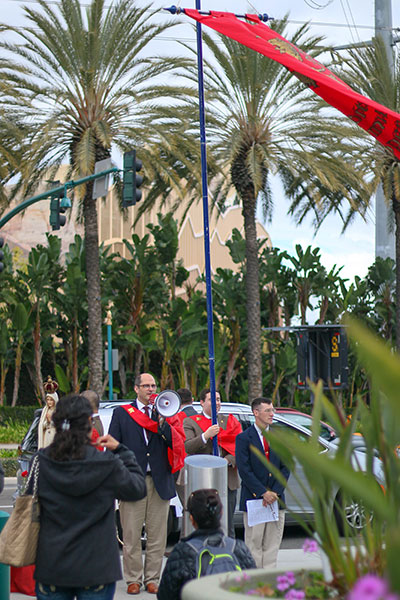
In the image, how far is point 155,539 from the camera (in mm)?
7340

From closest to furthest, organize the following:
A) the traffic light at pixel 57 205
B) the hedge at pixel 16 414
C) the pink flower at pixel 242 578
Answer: the pink flower at pixel 242 578 < the traffic light at pixel 57 205 < the hedge at pixel 16 414

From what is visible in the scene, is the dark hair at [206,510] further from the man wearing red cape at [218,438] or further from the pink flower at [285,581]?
the man wearing red cape at [218,438]

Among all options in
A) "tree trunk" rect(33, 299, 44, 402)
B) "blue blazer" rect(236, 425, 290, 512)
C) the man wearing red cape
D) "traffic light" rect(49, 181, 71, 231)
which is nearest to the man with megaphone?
"blue blazer" rect(236, 425, 290, 512)

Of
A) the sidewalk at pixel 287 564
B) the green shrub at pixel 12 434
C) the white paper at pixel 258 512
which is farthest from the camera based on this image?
the green shrub at pixel 12 434

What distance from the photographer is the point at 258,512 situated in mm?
7320

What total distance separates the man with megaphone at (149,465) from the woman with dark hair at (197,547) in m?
2.90

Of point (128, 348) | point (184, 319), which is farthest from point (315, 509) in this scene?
point (128, 348)

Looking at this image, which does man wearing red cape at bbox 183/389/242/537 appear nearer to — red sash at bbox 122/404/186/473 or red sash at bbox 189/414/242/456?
red sash at bbox 189/414/242/456

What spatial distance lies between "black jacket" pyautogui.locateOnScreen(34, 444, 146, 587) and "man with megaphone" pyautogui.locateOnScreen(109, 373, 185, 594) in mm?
3242

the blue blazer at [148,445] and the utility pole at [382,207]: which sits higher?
the utility pole at [382,207]

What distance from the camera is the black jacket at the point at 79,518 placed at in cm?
392

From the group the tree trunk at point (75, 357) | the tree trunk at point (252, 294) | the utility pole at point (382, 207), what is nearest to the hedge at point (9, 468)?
the tree trunk at point (252, 294)

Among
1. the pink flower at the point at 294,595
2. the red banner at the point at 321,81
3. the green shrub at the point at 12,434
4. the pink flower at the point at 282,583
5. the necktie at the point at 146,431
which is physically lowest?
the green shrub at the point at 12,434

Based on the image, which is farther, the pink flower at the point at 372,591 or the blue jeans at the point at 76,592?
the blue jeans at the point at 76,592
